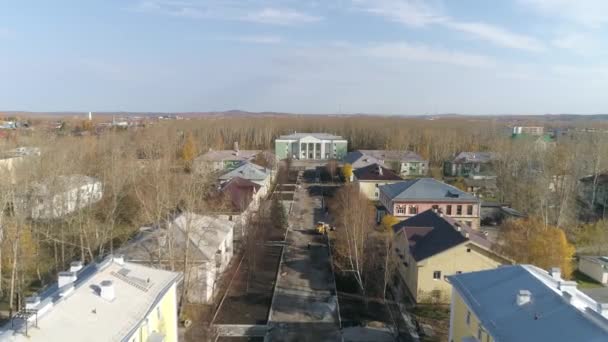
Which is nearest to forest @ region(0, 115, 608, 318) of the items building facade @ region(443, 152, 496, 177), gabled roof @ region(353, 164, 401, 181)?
building facade @ region(443, 152, 496, 177)

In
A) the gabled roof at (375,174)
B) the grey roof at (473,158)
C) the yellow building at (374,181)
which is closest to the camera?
the yellow building at (374,181)

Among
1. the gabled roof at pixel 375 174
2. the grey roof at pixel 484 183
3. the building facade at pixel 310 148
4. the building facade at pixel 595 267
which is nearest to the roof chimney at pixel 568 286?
the building facade at pixel 595 267

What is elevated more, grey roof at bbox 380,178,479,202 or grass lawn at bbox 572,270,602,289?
grey roof at bbox 380,178,479,202

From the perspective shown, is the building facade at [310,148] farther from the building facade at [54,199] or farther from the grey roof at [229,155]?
the building facade at [54,199]

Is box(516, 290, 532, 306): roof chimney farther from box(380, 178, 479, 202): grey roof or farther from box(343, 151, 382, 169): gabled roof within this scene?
box(343, 151, 382, 169): gabled roof

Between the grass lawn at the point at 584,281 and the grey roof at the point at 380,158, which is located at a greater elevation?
the grey roof at the point at 380,158

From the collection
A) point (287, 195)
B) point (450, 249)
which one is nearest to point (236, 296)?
point (450, 249)
